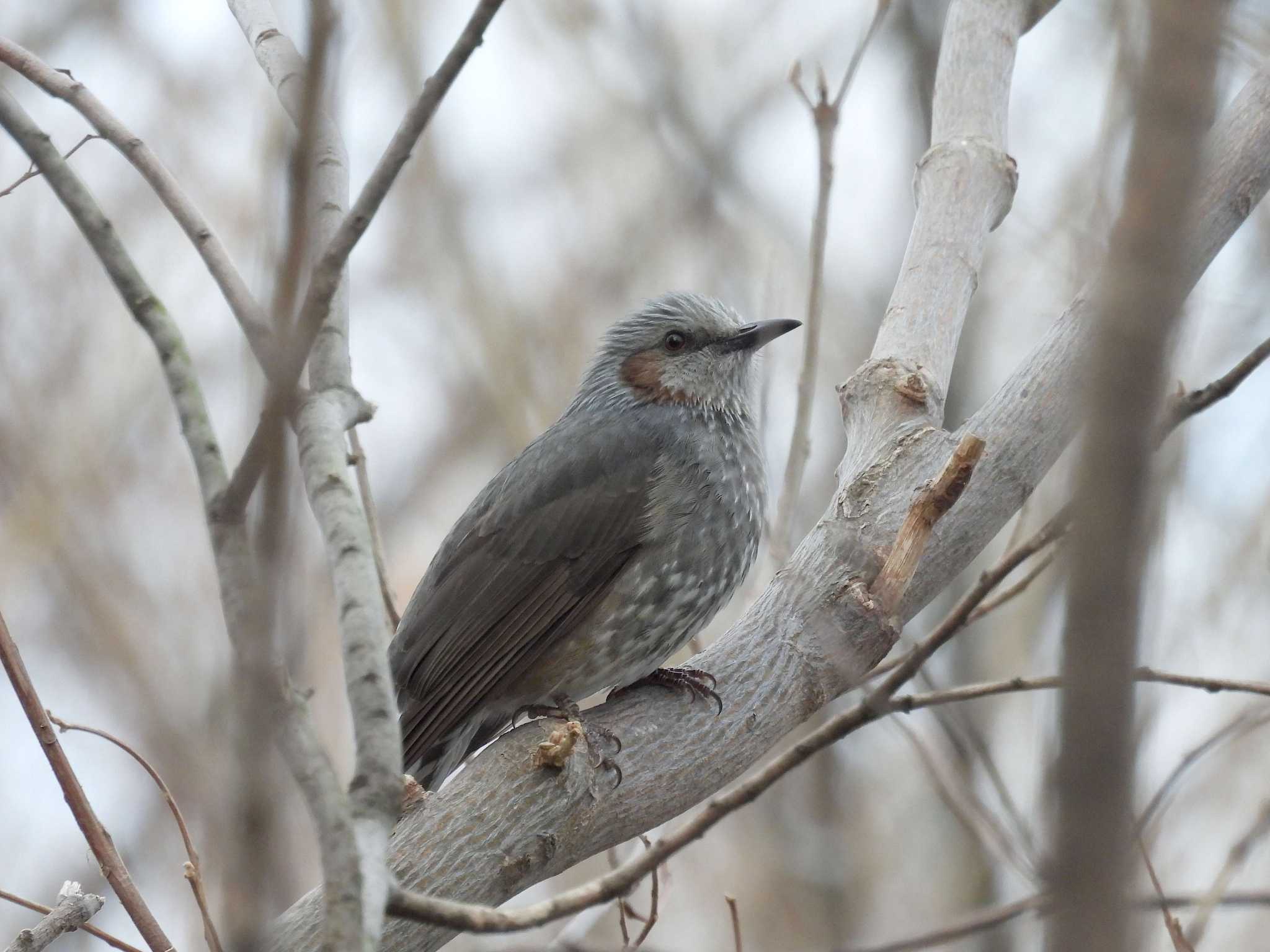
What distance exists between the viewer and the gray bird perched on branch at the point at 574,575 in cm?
437

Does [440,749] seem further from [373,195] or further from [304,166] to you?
[304,166]

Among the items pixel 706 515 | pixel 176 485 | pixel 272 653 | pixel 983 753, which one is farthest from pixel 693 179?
pixel 272 653

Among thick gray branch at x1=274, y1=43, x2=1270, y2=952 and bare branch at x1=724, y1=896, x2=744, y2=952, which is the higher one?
thick gray branch at x1=274, y1=43, x2=1270, y2=952

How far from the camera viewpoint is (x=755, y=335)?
5.33 m

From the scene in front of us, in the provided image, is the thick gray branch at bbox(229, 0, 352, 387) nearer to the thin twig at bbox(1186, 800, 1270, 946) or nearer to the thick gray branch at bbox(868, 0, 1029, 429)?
the thick gray branch at bbox(868, 0, 1029, 429)

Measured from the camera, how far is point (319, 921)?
2896 millimetres

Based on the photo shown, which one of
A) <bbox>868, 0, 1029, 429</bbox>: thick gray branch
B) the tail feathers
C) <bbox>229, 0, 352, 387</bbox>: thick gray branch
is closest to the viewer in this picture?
<bbox>229, 0, 352, 387</bbox>: thick gray branch

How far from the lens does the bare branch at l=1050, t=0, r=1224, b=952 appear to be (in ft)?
3.84

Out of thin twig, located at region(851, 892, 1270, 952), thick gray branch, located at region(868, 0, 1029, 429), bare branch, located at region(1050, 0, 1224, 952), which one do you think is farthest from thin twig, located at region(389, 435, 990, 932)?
thick gray branch, located at region(868, 0, 1029, 429)

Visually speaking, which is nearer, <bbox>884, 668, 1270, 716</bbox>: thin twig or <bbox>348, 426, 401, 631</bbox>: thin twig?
<bbox>884, 668, 1270, 716</bbox>: thin twig

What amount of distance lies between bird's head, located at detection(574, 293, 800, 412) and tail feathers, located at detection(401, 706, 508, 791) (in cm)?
148

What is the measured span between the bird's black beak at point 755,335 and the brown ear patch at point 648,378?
0.93 feet

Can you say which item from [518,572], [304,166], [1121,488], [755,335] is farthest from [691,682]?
[1121,488]

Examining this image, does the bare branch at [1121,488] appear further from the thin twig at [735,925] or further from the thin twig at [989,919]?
the thin twig at [735,925]
